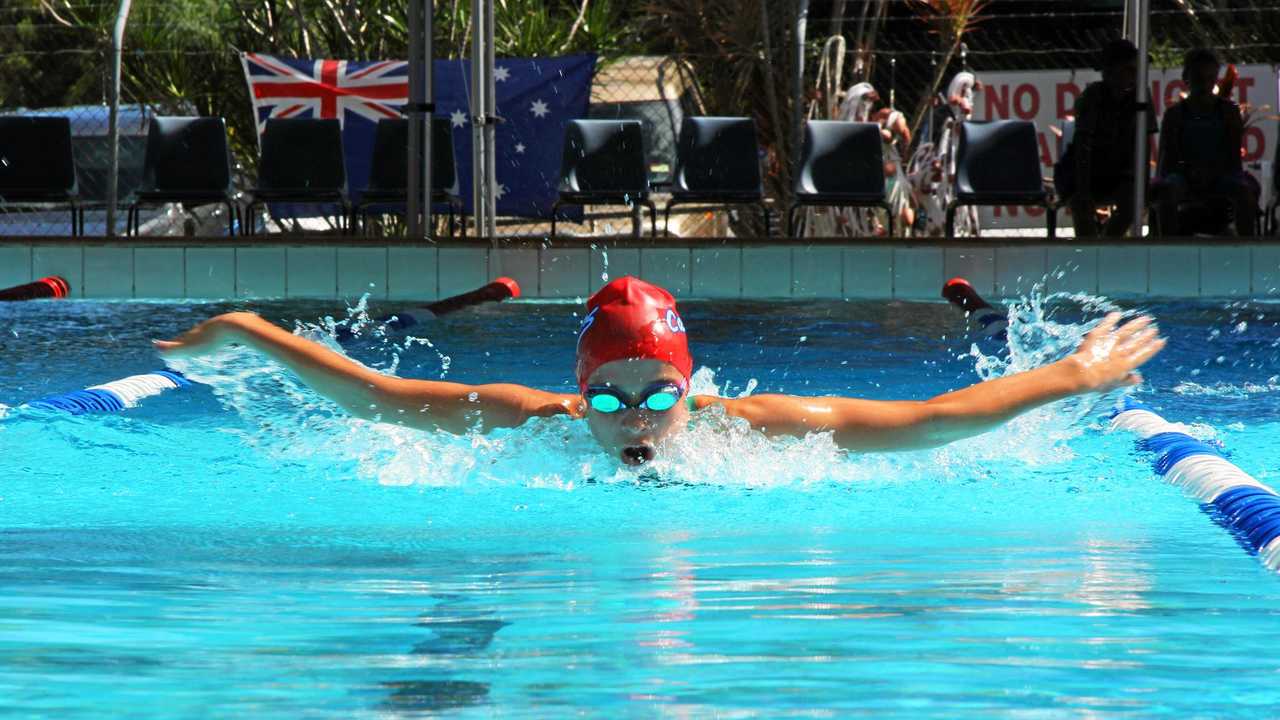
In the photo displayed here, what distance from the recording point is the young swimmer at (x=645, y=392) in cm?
338

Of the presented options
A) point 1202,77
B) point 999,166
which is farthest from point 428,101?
point 1202,77

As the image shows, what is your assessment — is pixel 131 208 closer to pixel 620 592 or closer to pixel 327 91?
pixel 327 91

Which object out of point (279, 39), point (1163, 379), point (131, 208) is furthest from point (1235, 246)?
point (279, 39)

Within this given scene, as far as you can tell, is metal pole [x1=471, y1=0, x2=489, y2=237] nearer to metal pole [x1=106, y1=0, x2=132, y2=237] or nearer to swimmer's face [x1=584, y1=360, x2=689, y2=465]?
metal pole [x1=106, y1=0, x2=132, y2=237]

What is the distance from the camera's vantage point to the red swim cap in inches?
134

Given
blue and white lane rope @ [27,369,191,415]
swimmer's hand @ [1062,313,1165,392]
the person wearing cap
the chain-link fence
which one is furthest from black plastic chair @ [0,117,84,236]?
swimmer's hand @ [1062,313,1165,392]

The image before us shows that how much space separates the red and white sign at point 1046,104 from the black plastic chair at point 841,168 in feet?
10.7

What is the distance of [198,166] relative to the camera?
10227mm

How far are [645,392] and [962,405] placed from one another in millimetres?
738

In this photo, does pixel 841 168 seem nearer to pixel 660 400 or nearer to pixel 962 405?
pixel 962 405

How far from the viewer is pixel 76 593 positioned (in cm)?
261

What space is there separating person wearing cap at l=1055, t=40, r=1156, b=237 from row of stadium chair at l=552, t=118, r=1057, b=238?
348mm

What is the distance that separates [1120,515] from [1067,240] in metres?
5.80

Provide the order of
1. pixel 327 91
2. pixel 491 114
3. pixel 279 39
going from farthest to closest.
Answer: pixel 279 39 → pixel 327 91 → pixel 491 114
